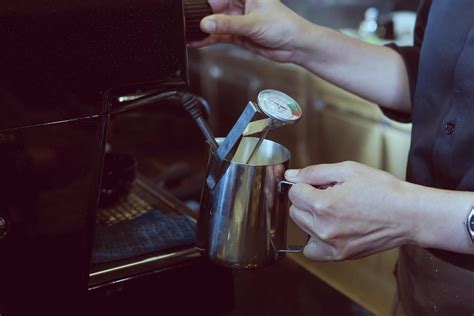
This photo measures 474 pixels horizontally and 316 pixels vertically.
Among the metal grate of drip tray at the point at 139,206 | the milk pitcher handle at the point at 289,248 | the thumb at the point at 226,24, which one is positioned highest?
the thumb at the point at 226,24

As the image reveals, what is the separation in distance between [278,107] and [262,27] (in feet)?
Answer: 1.10

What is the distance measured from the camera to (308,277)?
93 cm

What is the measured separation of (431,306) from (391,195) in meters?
0.20

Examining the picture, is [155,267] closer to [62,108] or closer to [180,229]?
→ [180,229]

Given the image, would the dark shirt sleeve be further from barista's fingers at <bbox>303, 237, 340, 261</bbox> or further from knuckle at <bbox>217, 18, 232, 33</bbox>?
barista's fingers at <bbox>303, 237, 340, 261</bbox>

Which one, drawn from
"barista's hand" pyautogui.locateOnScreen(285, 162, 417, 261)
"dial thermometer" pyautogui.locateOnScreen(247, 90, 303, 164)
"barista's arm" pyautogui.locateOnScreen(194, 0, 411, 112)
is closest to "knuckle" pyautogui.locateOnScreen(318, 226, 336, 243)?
"barista's hand" pyautogui.locateOnScreen(285, 162, 417, 261)

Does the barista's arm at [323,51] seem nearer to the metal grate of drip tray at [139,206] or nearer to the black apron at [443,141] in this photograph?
the black apron at [443,141]

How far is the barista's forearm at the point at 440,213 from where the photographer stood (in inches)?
29.1

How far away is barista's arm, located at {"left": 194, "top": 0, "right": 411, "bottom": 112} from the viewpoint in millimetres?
1048

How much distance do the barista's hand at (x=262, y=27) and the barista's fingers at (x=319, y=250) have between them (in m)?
0.37

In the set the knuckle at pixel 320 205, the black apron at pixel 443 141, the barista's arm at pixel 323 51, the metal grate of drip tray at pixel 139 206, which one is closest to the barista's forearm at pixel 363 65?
the barista's arm at pixel 323 51

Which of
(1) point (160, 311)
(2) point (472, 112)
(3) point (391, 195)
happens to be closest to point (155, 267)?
(1) point (160, 311)

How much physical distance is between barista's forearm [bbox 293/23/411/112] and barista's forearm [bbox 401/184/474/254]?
42cm

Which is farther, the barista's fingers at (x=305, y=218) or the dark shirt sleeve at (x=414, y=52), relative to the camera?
the dark shirt sleeve at (x=414, y=52)
